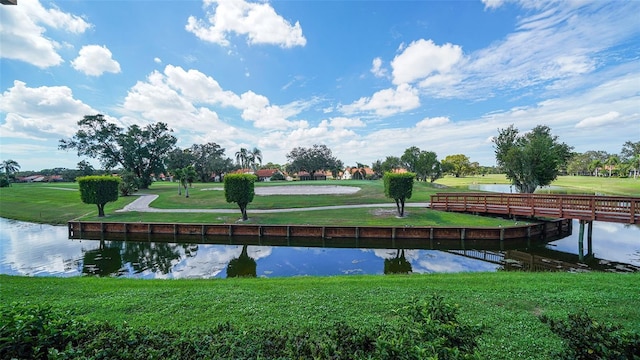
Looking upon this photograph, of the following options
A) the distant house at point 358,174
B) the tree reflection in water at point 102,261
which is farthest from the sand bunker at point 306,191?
the distant house at point 358,174

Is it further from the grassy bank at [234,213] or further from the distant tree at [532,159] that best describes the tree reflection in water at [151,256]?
the distant tree at [532,159]

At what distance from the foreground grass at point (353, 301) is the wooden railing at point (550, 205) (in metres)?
8.99

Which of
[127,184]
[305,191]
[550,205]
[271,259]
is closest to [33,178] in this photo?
[127,184]

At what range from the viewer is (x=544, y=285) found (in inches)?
282

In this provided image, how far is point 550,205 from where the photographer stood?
1717cm

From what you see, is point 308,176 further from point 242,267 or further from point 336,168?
point 242,267

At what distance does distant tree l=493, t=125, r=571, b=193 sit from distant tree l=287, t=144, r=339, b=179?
58.4m

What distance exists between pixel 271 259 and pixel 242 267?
5.57 ft

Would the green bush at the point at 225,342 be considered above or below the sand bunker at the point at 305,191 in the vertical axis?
above

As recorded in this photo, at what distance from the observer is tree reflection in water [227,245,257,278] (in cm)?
1209

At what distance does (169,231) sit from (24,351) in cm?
2034

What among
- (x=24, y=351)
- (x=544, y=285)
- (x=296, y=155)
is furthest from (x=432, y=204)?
(x=296, y=155)

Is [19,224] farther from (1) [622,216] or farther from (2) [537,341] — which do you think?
(1) [622,216]

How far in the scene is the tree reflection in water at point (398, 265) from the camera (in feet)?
39.7
